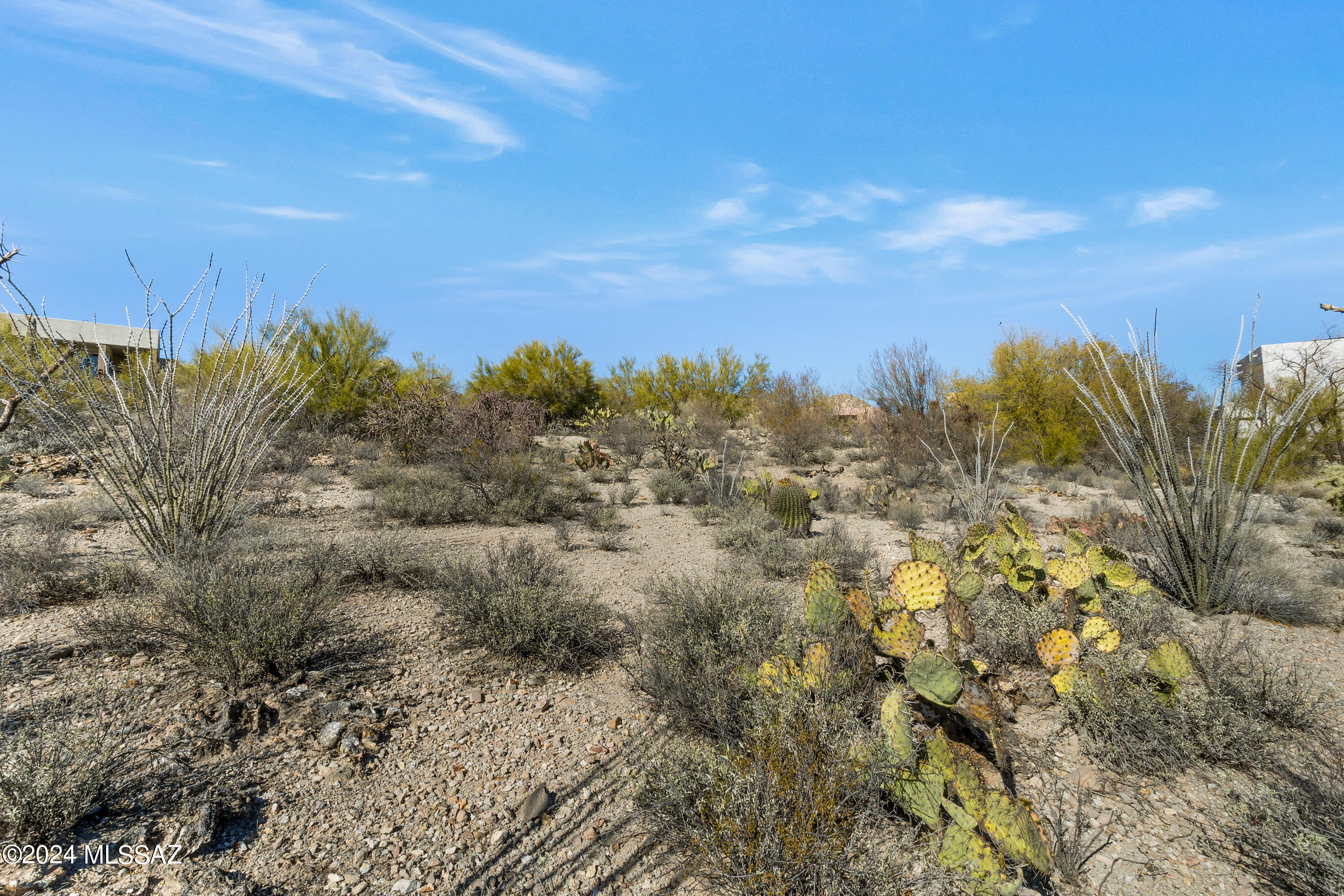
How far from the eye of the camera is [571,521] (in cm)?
952

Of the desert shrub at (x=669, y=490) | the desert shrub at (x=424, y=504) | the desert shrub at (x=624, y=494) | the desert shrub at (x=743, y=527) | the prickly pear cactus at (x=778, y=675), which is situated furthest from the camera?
the desert shrub at (x=669, y=490)

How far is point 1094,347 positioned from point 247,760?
309 inches

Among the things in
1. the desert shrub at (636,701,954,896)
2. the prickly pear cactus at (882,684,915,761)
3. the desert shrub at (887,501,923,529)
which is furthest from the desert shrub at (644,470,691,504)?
the prickly pear cactus at (882,684,915,761)

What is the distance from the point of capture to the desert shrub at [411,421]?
13.8 meters

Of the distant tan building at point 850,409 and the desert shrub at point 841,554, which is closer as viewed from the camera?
the desert shrub at point 841,554

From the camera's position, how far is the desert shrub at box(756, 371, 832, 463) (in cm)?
1894

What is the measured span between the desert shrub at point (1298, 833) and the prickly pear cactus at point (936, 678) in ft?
4.28

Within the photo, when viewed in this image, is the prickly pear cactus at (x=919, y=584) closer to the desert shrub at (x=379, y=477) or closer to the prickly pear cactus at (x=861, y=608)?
the prickly pear cactus at (x=861, y=608)

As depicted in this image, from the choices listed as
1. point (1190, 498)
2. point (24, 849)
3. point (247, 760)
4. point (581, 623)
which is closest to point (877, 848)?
point (581, 623)

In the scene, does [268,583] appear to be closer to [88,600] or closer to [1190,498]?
[88,600]

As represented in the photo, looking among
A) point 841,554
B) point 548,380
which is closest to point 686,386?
point 548,380

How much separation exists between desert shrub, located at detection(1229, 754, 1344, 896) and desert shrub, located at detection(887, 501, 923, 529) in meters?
6.83

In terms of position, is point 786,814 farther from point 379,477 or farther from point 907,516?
point 379,477

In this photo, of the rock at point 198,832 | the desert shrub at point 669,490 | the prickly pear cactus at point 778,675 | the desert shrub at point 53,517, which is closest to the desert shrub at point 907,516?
the desert shrub at point 669,490
